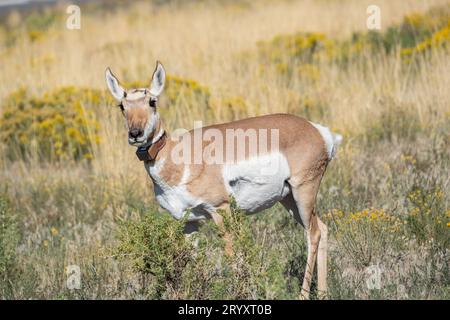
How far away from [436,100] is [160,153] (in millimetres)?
5501

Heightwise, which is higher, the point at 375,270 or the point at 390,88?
the point at 390,88

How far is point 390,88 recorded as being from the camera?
11023mm

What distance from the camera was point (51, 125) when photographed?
11.4m

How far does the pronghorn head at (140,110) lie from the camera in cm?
551

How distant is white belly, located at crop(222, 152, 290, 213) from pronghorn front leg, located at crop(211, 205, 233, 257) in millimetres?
171

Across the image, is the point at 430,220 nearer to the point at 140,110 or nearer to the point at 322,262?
the point at 322,262

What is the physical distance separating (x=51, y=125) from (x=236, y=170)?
Result: 624 cm

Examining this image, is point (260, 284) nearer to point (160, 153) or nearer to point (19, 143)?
point (160, 153)

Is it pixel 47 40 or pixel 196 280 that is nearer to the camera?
pixel 196 280

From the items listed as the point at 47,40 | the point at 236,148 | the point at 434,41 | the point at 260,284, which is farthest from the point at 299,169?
the point at 47,40

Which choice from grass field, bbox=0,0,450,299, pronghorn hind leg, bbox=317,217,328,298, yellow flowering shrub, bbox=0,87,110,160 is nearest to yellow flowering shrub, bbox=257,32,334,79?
grass field, bbox=0,0,450,299

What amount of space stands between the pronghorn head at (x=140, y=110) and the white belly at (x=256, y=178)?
68 centimetres
